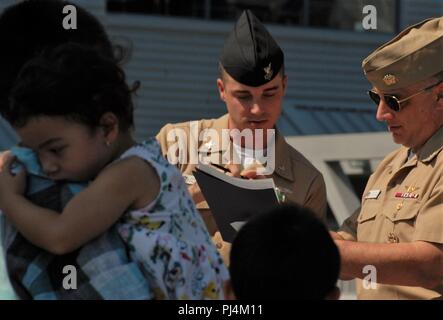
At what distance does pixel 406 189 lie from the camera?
12.4ft

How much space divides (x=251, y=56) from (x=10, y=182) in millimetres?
1869

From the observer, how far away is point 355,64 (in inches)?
565

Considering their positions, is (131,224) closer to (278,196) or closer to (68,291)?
(68,291)

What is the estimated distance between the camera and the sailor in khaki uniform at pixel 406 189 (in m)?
3.54

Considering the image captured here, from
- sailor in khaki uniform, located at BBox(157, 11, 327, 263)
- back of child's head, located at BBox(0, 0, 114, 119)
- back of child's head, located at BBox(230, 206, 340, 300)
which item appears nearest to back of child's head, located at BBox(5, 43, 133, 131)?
back of child's head, located at BBox(0, 0, 114, 119)

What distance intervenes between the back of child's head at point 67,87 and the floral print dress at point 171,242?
134 mm

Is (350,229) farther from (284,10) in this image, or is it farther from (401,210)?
(284,10)

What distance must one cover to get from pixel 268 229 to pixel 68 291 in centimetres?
44

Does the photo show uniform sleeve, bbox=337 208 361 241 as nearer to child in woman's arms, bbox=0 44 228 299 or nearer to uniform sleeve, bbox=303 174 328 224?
uniform sleeve, bbox=303 174 328 224

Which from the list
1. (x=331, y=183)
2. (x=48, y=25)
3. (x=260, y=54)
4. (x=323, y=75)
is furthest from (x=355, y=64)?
(x=48, y=25)

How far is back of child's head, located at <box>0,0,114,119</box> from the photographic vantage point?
8.13 ft

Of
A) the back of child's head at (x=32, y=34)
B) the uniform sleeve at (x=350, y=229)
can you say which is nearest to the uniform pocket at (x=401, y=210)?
the uniform sleeve at (x=350, y=229)

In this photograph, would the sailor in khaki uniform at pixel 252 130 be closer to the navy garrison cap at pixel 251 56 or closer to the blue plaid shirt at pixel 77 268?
the navy garrison cap at pixel 251 56

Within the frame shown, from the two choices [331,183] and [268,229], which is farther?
[331,183]
